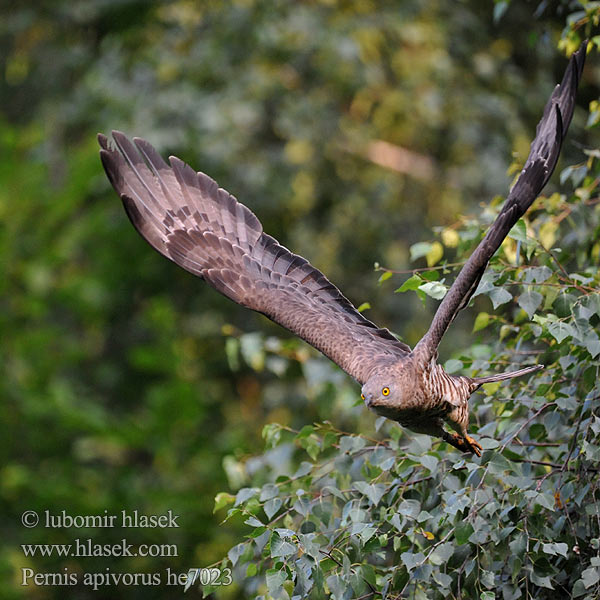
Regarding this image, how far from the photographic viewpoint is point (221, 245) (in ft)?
14.5

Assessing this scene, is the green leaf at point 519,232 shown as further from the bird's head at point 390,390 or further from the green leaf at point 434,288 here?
the bird's head at point 390,390

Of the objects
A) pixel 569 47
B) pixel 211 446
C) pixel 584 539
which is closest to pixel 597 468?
pixel 584 539

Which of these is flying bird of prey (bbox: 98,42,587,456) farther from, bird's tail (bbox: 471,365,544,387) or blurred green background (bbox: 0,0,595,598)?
blurred green background (bbox: 0,0,595,598)

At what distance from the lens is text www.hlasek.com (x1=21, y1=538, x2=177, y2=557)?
309 inches

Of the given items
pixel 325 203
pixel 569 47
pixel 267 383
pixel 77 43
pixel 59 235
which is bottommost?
pixel 569 47

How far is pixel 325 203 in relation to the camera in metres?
10.4

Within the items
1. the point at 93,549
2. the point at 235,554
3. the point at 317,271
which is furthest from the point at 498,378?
the point at 93,549

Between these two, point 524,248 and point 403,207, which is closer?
point 524,248

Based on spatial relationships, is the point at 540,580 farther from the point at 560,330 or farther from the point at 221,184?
the point at 221,184

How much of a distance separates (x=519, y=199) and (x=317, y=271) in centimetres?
122

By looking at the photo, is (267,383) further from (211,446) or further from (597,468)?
(597,468)

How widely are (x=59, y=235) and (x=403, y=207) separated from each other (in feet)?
11.6

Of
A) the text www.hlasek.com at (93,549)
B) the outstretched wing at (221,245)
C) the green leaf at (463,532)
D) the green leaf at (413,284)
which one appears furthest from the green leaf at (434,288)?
the text www.hlasek.com at (93,549)

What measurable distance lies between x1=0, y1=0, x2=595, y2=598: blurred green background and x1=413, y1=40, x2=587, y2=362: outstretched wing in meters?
3.93
